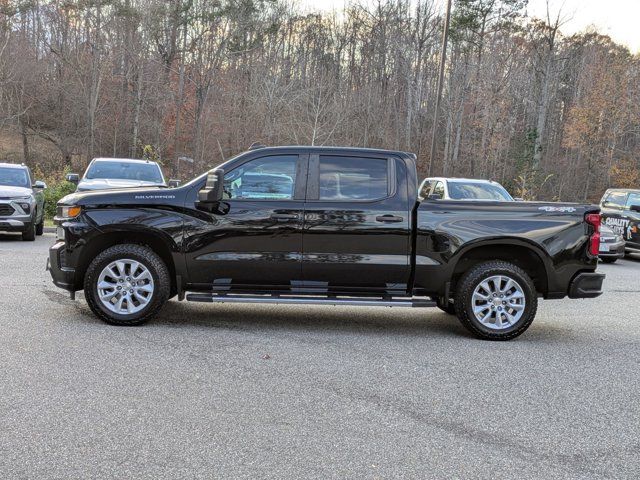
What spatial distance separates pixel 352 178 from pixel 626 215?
42.2ft

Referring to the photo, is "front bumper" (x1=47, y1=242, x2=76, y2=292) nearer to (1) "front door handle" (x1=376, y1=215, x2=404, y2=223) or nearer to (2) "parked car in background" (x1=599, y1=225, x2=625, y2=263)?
(1) "front door handle" (x1=376, y1=215, x2=404, y2=223)

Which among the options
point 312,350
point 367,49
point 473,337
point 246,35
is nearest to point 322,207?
point 312,350

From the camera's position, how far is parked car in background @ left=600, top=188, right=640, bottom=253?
1647 cm

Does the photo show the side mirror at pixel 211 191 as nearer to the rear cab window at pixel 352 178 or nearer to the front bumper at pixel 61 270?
the rear cab window at pixel 352 178

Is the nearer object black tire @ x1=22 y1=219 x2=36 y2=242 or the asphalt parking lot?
the asphalt parking lot

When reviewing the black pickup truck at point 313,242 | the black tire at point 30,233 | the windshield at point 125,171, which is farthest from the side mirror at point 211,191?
the black tire at point 30,233

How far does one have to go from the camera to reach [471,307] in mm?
6520

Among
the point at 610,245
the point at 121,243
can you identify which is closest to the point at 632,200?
the point at 610,245

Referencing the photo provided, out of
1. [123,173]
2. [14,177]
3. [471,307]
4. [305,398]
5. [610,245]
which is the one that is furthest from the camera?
[610,245]

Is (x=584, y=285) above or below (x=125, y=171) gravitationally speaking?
below

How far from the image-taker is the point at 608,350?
21.0 feet

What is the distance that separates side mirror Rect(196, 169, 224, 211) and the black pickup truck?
0.02 metres

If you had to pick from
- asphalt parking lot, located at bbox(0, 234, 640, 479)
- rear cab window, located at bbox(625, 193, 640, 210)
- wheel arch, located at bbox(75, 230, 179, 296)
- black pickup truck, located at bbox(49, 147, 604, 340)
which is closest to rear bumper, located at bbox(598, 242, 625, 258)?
rear cab window, located at bbox(625, 193, 640, 210)

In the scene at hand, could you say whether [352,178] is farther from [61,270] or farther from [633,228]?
[633,228]
